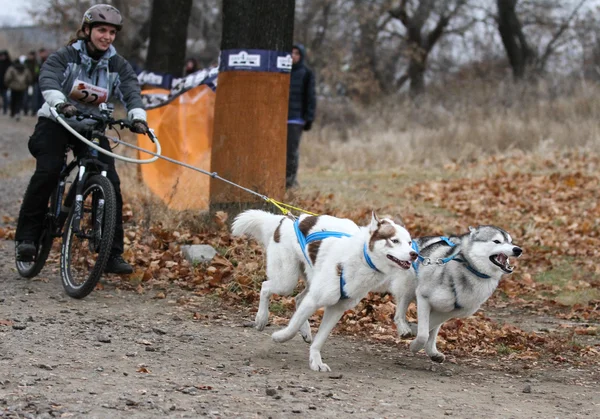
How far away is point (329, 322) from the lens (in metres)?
5.61

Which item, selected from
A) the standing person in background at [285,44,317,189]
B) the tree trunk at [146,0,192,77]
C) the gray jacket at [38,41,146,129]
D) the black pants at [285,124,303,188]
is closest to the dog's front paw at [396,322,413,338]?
the gray jacket at [38,41,146,129]

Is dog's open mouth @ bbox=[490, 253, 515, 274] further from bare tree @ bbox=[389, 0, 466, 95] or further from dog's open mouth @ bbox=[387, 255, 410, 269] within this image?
bare tree @ bbox=[389, 0, 466, 95]

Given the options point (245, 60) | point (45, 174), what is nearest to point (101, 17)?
point (45, 174)

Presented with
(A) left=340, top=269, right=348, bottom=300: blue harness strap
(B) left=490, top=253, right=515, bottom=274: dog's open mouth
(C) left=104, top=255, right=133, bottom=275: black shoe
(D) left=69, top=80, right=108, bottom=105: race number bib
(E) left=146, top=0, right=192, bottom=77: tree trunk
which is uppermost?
(E) left=146, top=0, right=192, bottom=77: tree trunk

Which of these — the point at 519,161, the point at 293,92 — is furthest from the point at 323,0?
the point at 293,92

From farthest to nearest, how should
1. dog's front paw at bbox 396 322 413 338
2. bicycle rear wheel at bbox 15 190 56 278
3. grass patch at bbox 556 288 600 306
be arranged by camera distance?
grass patch at bbox 556 288 600 306, bicycle rear wheel at bbox 15 190 56 278, dog's front paw at bbox 396 322 413 338

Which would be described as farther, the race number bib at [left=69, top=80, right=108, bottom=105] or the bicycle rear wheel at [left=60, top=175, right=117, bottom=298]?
the race number bib at [left=69, top=80, right=108, bottom=105]

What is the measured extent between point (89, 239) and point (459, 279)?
284 centimetres

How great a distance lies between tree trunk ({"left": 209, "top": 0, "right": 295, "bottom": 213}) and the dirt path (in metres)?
1.75

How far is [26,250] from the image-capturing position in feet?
23.9

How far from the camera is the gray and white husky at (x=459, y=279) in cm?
601

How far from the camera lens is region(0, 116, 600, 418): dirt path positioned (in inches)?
177

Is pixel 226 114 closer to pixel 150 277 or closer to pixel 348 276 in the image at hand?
pixel 150 277

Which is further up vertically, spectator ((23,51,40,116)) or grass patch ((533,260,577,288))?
spectator ((23,51,40,116))
